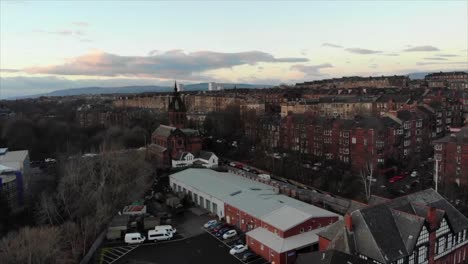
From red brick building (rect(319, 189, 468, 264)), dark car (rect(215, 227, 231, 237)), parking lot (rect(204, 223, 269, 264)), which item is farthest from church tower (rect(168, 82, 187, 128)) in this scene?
red brick building (rect(319, 189, 468, 264))

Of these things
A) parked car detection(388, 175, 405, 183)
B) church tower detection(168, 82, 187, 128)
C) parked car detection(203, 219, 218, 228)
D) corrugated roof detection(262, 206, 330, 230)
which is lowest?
parked car detection(203, 219, 218, 228)

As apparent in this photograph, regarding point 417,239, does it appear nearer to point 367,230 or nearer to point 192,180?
point 367,230

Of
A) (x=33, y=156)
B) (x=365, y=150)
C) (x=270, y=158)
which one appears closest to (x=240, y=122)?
(x=270, y=158)

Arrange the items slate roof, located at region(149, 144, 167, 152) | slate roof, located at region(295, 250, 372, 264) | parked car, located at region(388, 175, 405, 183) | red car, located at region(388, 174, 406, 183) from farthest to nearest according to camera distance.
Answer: slate roof, located at region(149, 144, 167, 152) < red car, located at region(388, 174, 406, 183) < parked car, located at region(388, 175, 405, 183) < slate roof, located at region(295, 250, 372, 264)

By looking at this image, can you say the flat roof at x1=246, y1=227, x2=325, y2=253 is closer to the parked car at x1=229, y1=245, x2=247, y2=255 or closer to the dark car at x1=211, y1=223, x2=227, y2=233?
the parked car at x1=229, y1=245, x2=247, y2=255

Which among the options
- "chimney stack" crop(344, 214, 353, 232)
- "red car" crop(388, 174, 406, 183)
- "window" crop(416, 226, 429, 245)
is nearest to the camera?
"window" crop(416, 226, 429, 245)
